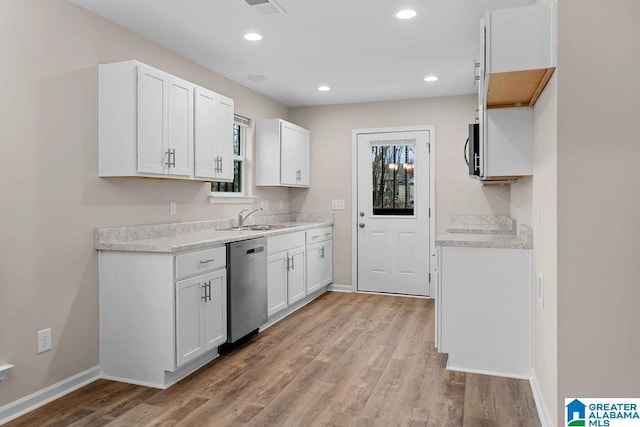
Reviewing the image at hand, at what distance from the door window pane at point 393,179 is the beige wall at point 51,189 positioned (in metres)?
3.22

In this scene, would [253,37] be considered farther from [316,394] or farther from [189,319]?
[316,394]

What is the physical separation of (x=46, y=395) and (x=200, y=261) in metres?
1.17

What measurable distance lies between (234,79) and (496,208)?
10.7 feet

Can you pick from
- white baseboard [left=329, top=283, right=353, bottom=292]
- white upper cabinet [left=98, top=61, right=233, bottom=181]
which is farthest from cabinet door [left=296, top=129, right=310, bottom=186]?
white upper cabinet [left=98, top=61, right=233, bottom=181]

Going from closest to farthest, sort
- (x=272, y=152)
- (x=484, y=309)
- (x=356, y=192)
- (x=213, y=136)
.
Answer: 1. (x=484, y=309)
2. (x=213, y=136)
3. (x=272, y=152)
4. (x=356, y=192)

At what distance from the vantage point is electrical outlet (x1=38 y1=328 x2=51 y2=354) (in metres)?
2.55

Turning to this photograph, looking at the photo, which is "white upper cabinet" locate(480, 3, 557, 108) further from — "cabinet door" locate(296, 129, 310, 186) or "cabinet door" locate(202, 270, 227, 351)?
"cabinet door" locate(296, 129, 310, 186)

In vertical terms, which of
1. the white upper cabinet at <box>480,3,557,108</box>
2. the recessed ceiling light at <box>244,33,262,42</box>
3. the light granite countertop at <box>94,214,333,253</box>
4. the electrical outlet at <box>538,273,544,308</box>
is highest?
the recessed ceiling light at <box>244,33,262,42</box>

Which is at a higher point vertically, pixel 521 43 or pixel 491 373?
pixel 521 43

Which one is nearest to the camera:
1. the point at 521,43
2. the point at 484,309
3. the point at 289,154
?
the point at 521,43

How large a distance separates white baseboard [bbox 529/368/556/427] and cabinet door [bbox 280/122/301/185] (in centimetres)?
330

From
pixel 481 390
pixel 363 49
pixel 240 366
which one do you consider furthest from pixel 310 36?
pixel 481 390

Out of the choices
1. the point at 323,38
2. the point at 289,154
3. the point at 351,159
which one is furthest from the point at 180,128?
the point at 351,159
